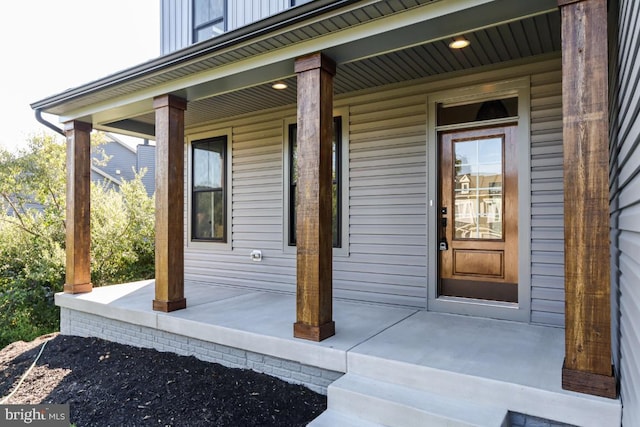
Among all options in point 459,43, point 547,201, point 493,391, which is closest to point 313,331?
point 493,391

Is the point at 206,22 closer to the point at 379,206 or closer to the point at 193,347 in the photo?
the point at 379,206

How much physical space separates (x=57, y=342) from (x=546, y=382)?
5.23 m

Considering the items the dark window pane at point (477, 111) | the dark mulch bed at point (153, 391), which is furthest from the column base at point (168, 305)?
the dark window pane at point (477, 111)

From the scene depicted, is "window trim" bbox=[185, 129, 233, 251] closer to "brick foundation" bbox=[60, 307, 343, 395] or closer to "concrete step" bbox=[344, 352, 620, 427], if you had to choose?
"brick foundation" bbox=[60, 307, 343, 395]

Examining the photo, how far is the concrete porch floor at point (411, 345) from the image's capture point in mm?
2221

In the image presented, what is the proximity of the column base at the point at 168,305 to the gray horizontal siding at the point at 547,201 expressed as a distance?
11.6ft

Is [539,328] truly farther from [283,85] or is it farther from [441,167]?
[283,85]

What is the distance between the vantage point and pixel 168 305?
4199mm

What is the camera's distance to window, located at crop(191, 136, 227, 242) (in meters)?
6.08

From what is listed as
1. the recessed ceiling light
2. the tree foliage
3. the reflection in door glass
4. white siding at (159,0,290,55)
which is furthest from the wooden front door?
the tree foliage

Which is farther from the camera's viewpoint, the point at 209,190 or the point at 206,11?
the point at 209,190

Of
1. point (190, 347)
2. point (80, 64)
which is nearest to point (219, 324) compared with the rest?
point (190, 347)

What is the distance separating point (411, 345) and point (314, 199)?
4.40ft

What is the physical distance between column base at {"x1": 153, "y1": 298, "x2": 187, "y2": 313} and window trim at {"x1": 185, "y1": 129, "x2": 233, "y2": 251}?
5.42 feet
